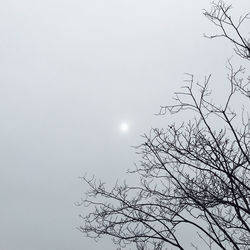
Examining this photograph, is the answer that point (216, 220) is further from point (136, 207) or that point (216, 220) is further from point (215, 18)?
point (215, 18)

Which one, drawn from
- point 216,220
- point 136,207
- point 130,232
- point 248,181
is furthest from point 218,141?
point 130,232

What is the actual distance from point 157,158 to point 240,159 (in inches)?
42.4

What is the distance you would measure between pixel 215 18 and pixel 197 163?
6.03 ft

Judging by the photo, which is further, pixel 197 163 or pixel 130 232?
pixel 130 232

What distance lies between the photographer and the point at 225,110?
16.5 ft

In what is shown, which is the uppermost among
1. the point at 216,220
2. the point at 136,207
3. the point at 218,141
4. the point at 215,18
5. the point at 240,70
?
the point at 215,18

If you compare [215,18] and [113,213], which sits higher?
[215,18]

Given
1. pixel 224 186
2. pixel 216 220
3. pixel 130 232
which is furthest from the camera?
pixel 130 232

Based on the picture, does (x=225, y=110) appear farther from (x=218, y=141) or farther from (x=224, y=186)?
(x=224, y=186)

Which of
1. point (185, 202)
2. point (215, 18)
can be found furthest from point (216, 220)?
point (215, 18)

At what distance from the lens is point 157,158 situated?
17.9 feet

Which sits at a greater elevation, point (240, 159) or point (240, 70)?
point (240, 70)

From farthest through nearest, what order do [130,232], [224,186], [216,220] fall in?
[130,232], [216,220], [224,186]

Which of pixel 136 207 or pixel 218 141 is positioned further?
pixel 136 207
